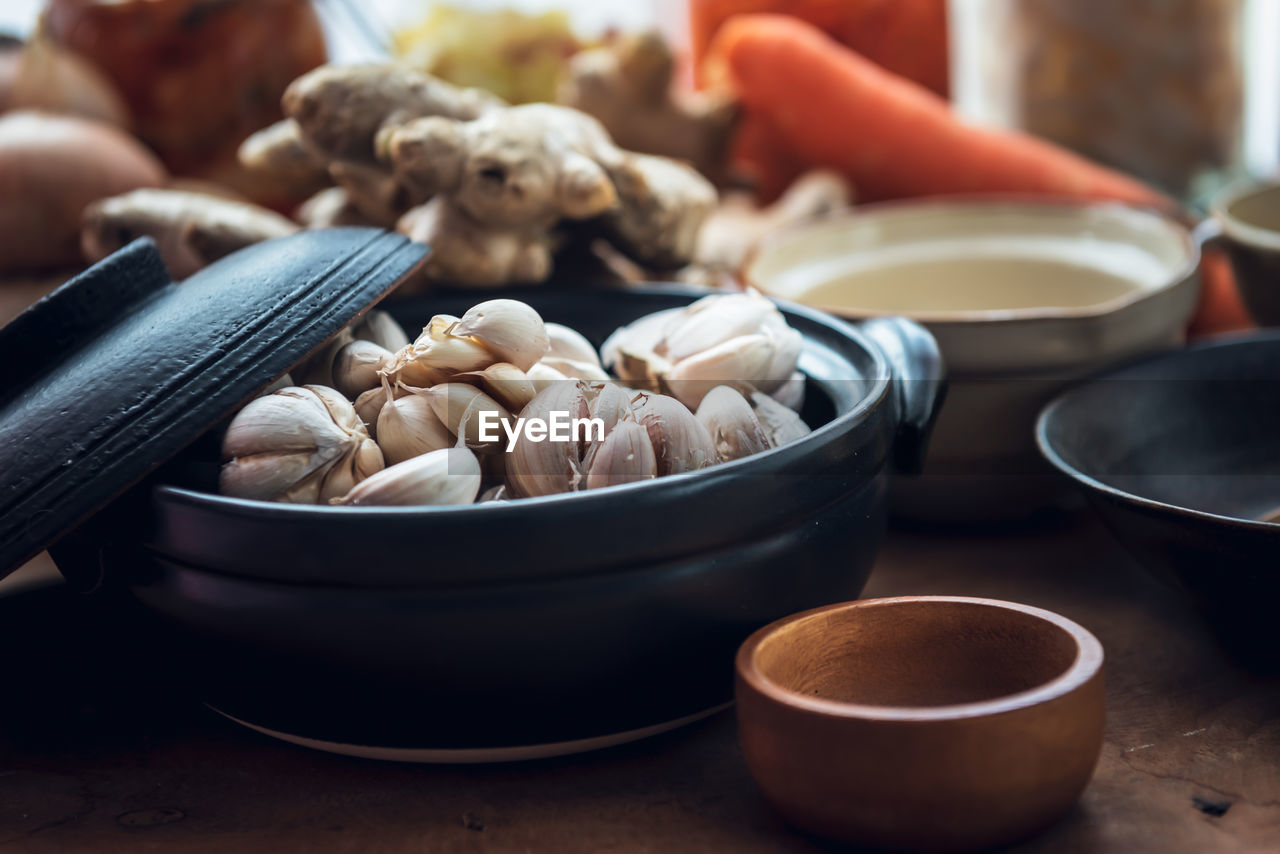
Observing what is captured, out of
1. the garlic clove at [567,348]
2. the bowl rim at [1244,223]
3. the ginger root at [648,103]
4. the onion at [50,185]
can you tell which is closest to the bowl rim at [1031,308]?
the bowl rim at [1244,223]

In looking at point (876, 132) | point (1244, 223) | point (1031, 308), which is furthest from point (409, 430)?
point (876, 132)

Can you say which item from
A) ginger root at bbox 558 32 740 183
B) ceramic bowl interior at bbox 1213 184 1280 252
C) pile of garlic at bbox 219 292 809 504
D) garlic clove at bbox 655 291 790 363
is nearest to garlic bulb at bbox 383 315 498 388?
pile of garlic at bbox 219 292 809 504

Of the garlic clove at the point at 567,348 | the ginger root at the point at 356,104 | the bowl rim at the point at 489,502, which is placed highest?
the ginger root at the point at 356,104

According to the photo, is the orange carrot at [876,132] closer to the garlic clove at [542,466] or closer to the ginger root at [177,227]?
the ginger root at [177,227]

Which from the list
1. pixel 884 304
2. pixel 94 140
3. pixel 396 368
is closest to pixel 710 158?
pixel 884 304

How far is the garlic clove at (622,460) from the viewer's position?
0.46 metres

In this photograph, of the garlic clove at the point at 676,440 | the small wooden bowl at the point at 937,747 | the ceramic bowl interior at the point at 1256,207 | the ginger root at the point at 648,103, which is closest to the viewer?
the small wooden bowl at the point at 937,747

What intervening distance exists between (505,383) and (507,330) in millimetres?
23

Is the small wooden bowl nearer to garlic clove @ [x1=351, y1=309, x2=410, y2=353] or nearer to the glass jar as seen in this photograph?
garlic clove @ [x1=351, y1=309, x2=410, y2=353]

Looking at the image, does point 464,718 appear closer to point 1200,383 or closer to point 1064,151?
point 1200,383

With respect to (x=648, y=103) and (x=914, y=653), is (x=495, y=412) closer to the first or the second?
(x=914, y=653)

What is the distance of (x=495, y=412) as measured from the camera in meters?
0.49

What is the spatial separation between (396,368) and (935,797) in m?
0.27

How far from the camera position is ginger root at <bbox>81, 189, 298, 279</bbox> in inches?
29.1
